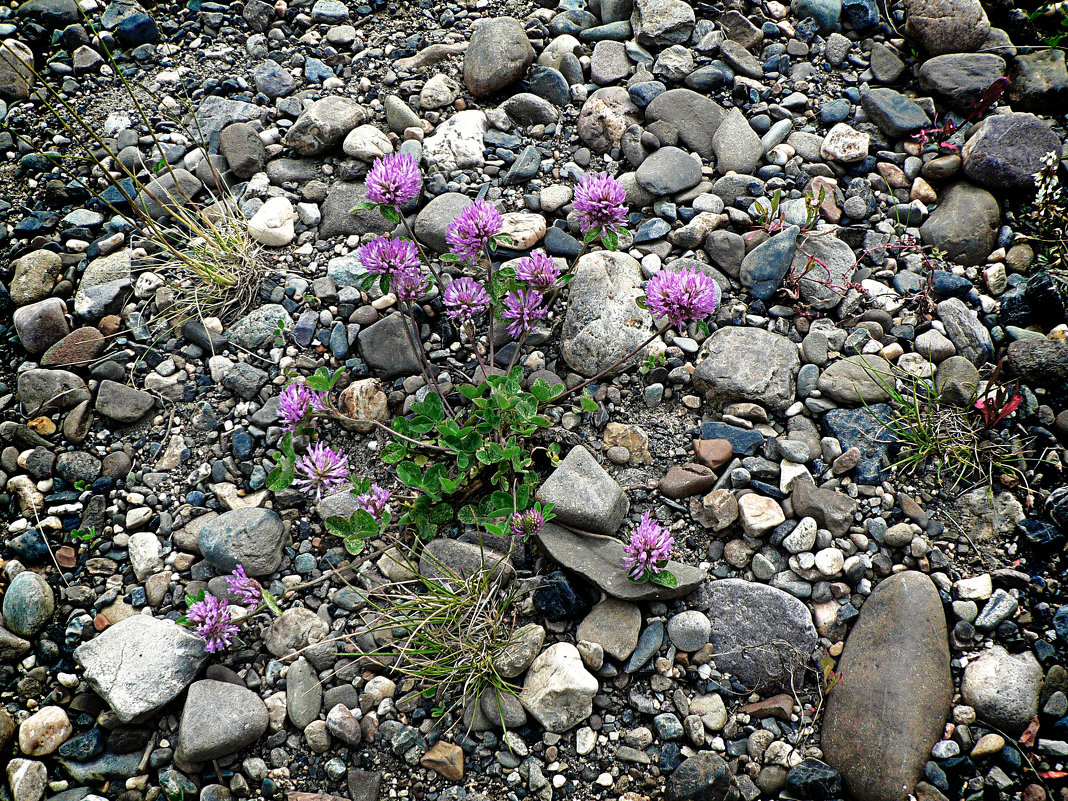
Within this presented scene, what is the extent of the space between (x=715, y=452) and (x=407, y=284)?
159 cm

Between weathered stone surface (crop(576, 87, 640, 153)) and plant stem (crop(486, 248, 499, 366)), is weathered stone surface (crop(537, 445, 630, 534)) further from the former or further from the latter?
weathered stone surface (crop(576, 87, 640, 153))

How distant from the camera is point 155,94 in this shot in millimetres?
4430

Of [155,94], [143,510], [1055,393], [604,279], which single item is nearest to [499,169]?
[604,279]

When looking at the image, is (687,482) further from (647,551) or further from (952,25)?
(952,25)

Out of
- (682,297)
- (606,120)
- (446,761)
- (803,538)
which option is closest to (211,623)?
(446,761)

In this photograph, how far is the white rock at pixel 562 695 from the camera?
2781 millimetres

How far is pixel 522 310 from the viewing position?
329 cm

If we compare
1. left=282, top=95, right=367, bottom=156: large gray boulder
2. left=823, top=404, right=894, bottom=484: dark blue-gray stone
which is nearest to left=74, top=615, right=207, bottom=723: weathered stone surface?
left=282, top=95, right=367, bottom=156: large gray boulder

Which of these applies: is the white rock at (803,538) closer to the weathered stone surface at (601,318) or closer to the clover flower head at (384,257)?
the weathered stone surface at (601,318)

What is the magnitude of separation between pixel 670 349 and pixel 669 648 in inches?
56.0

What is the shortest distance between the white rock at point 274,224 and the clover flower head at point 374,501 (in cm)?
170

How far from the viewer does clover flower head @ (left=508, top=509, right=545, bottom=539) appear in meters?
2.93

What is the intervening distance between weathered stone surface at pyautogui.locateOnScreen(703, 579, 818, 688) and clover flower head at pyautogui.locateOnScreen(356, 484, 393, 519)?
57.9 inches

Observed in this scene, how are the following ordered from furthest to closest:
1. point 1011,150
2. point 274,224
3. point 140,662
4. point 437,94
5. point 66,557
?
point 437,94, point 274,224, point 1011,150, point 66,557, point 140,662
